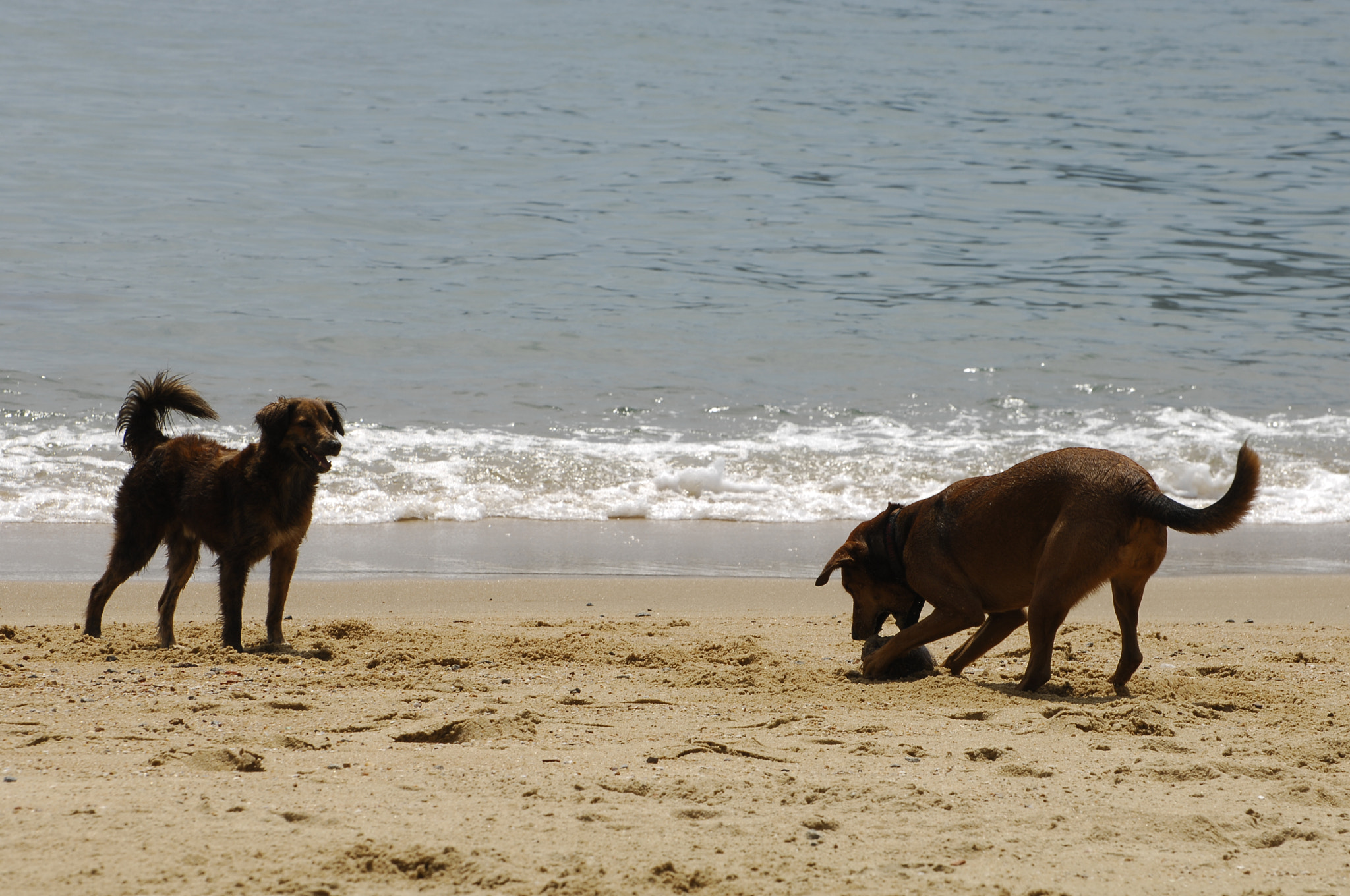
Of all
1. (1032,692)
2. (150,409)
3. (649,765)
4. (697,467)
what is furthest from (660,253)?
(649,765)

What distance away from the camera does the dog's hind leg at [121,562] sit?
597 centimetres

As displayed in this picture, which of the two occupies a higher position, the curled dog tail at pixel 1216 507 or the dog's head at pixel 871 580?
the curled dog tail at pixel 1216 507

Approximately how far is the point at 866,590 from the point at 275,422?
9.12ft

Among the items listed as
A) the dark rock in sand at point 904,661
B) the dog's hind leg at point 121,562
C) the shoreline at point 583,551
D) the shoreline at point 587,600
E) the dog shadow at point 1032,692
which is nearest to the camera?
the dog shadow at point 1032,692

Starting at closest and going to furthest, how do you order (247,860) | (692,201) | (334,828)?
(247,860)
(334,828)
(692,201)

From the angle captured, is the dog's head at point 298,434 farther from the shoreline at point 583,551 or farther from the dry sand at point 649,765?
the shoreline at point 583,551

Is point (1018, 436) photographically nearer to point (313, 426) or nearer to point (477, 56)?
point (313, 426)

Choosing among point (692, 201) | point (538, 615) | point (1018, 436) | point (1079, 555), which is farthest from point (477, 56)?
point (1079, 555)

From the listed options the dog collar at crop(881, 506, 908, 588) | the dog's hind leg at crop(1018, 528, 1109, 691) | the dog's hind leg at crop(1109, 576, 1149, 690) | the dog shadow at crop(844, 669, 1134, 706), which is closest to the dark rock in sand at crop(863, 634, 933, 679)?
the dog shadow at crop(844, 669, 1134, 706)

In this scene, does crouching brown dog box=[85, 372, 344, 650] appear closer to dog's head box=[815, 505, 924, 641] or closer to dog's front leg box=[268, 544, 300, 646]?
dog's front leg box=[268, 544, 300, 646]

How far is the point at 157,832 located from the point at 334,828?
16.3 inches

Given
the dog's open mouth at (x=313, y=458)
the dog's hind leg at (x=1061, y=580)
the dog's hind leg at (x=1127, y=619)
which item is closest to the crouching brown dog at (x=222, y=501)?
the dog's open mouth at (x=313, y=458)

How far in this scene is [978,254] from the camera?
19.1 metres

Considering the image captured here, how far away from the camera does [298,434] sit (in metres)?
5.74
